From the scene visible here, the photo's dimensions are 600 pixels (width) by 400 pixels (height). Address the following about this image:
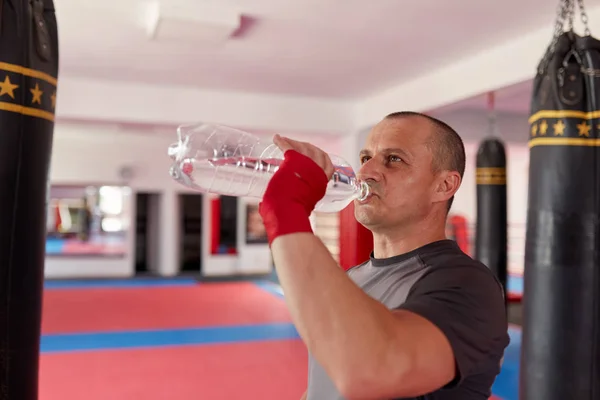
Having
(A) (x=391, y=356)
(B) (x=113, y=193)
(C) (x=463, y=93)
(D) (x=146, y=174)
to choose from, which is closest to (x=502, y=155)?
(C) (x=463, y=93)

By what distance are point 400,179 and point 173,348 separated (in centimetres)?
→ 500

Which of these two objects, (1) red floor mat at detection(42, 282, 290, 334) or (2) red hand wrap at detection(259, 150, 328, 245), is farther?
(1) red floor mat at detection(42, 282, 290, 334)

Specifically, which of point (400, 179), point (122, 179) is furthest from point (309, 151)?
point (122, 179)

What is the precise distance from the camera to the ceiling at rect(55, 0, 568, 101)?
423 cm

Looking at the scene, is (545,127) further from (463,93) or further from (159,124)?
(159,124)

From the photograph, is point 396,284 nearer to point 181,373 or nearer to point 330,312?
point 330,312

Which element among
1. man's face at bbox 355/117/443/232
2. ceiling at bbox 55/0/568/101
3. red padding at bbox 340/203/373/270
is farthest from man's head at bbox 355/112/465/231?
red padding at bbox 340/203/373/270

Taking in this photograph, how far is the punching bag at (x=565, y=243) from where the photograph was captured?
2449 mm

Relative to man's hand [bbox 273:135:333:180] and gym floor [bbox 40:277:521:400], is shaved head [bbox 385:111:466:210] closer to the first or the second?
man's hand [bbox 273:135:333:180]

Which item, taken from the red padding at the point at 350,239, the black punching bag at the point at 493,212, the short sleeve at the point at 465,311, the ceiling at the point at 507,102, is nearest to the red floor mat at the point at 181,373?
the red padding at the point at 350,239

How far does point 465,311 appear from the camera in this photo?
95 cm

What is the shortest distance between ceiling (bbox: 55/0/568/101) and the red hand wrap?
11.1ft

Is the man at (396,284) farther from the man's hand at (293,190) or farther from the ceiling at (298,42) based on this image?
the ceiling at (298,42)

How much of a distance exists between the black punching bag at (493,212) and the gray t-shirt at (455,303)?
15.4 feet
